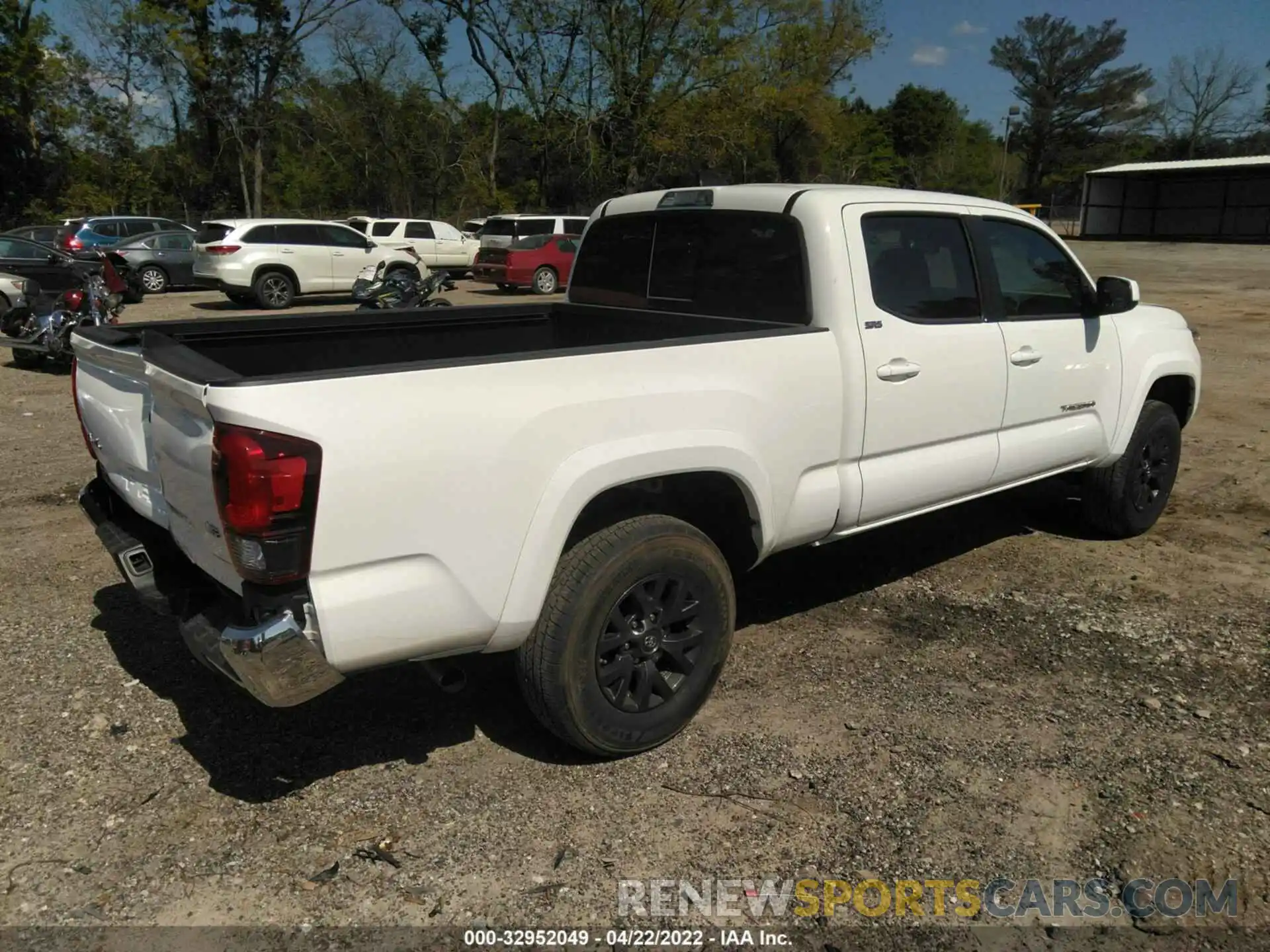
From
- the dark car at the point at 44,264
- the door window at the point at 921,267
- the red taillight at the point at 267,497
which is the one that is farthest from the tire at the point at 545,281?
the red taillight at the point at 267,497

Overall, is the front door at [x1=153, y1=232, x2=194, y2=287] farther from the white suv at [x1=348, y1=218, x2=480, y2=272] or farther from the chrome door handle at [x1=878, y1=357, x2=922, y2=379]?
the chrome door handle at [x1=878, y1=357, x2=922, y2=379]

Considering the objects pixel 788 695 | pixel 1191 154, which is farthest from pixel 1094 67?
pixel 788 695

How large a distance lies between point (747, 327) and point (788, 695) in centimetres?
148

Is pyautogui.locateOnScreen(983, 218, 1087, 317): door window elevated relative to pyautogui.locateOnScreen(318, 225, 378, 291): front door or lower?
elevated

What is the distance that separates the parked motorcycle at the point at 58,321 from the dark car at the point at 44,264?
833 mm

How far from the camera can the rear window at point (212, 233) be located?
708 inches

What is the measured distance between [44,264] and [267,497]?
1469 centimetres

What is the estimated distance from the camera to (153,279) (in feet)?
69.3

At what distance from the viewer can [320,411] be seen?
251cm

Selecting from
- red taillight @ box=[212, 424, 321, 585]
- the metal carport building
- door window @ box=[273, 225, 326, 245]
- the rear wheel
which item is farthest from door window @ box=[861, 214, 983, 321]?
the metal carport building

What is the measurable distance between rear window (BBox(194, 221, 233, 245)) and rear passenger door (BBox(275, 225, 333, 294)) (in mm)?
885

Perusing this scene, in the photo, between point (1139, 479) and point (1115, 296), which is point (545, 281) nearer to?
point (1139, 479)

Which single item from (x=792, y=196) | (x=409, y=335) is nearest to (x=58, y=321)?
(x=409, y=335)
